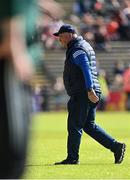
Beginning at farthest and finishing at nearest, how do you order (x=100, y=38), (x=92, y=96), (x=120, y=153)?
1. (x=100, y=38)
2. (x=120, y=153)
3. (x=92, y=96)

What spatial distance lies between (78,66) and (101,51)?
25729mm

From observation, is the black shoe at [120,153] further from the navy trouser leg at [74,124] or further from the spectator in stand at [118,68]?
the spectator in stand at [118,68]

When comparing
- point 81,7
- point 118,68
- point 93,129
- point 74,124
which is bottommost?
point 118,68

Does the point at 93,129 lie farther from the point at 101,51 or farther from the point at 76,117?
the point at 101,51

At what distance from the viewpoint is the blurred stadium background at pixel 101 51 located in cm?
3441

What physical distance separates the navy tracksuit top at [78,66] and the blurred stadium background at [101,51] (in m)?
21.7

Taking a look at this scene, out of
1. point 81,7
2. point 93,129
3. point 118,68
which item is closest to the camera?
point 93,129

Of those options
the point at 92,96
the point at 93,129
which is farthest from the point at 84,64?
the point at 93,129

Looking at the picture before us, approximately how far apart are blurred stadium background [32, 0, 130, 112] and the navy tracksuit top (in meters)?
21.7

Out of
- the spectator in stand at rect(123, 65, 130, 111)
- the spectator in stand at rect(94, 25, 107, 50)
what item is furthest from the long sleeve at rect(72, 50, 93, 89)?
the spectator in stand at rect(94, 25, 107, 50)

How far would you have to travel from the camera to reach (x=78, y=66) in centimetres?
1160

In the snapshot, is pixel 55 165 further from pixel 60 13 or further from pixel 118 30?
pixel 118 30

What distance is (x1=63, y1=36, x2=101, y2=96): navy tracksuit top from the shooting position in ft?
37.9

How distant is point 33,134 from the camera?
4.86m
